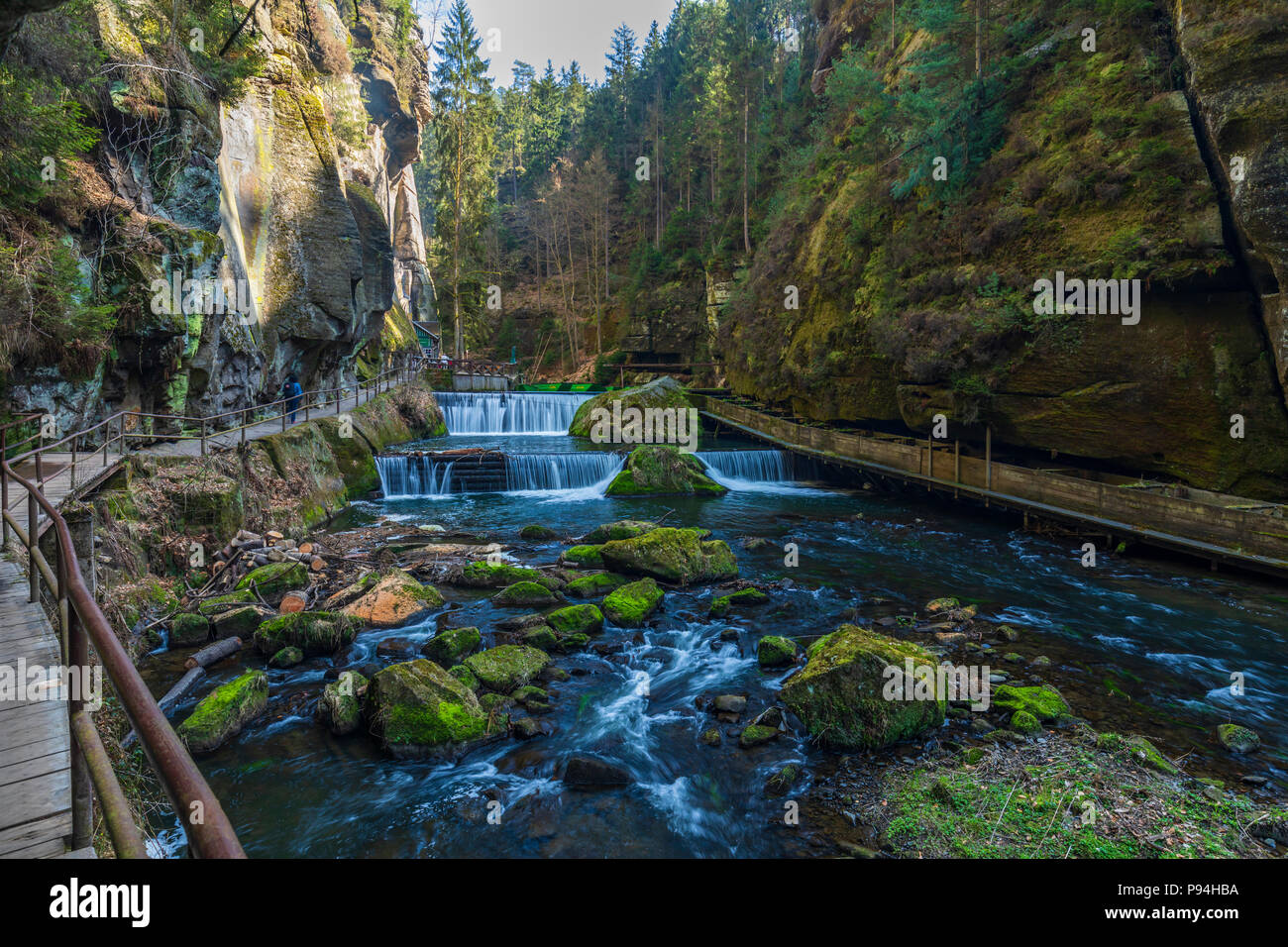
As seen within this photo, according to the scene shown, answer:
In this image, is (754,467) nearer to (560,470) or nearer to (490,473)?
(560,470)

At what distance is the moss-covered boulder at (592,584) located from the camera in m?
11.6

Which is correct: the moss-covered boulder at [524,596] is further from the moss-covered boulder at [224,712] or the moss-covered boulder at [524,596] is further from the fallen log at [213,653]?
the moss-covered boulder at [224,712]

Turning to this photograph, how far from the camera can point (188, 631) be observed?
8914 millimetres

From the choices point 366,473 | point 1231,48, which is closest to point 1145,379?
point 1231,48

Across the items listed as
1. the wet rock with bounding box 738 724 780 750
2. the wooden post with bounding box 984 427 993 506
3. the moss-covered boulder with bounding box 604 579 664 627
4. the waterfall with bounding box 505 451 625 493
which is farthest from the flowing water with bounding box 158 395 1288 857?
the waterfall with bounding box 505 451 625 493

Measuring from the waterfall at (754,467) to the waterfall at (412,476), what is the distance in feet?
33.3

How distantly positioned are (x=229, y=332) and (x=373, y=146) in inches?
1378

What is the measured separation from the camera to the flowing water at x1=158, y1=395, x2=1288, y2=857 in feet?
19.1

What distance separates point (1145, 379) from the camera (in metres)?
14.3

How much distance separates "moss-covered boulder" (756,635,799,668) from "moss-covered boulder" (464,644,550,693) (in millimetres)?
3116

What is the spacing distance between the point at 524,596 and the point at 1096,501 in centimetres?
1327

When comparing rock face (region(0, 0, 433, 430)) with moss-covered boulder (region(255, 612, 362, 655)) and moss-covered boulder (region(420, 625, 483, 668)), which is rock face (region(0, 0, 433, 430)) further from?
moss-covered boulder (region(420, 625, 483, 668))
